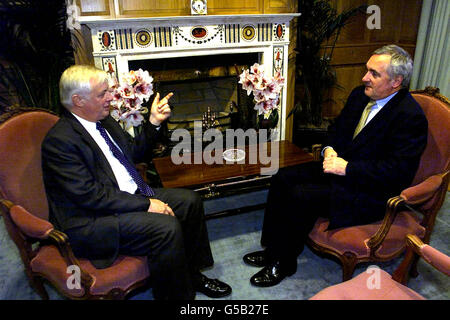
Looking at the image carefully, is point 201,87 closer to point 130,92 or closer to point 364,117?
point 130,92

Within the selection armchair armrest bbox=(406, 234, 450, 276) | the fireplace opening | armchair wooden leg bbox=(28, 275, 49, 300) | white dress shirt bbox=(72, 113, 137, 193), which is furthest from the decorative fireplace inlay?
armchair armrest bbox=(406, 234, 450, 276)

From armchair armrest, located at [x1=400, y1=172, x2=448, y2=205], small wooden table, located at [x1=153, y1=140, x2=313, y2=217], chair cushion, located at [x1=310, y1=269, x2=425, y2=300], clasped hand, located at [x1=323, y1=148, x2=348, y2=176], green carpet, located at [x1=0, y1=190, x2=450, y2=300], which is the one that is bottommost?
green carpet, located at [x1=0, y1=190, x2=450, y2=300]

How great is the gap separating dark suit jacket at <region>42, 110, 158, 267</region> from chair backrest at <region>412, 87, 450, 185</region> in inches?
62.8

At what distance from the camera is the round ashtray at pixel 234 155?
2.49 m

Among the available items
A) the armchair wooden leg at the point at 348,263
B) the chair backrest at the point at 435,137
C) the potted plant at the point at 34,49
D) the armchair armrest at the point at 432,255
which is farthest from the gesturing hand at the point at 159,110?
the chair backrest at the point at 435,137

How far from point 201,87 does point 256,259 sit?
7.36ft

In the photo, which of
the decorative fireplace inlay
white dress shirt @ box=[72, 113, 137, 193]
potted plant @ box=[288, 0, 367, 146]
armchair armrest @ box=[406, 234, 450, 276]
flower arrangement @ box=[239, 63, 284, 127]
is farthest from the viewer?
potted plant @ box=[288, 0, 367, 146]

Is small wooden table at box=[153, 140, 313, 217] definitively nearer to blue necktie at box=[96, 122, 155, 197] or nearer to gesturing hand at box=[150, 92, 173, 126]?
blue necktie at box=[96, 122, 155, 197]

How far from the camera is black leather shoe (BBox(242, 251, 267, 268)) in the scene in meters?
2.24

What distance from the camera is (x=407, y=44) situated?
432 cm

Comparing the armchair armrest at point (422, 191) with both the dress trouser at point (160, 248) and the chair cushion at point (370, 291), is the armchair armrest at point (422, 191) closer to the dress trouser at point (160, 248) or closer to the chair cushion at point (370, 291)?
the chair cushion at point (370, 291)

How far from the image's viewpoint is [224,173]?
2.29 meters

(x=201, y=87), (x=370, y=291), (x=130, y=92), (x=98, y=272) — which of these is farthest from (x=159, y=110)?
(x=201, y=87)
